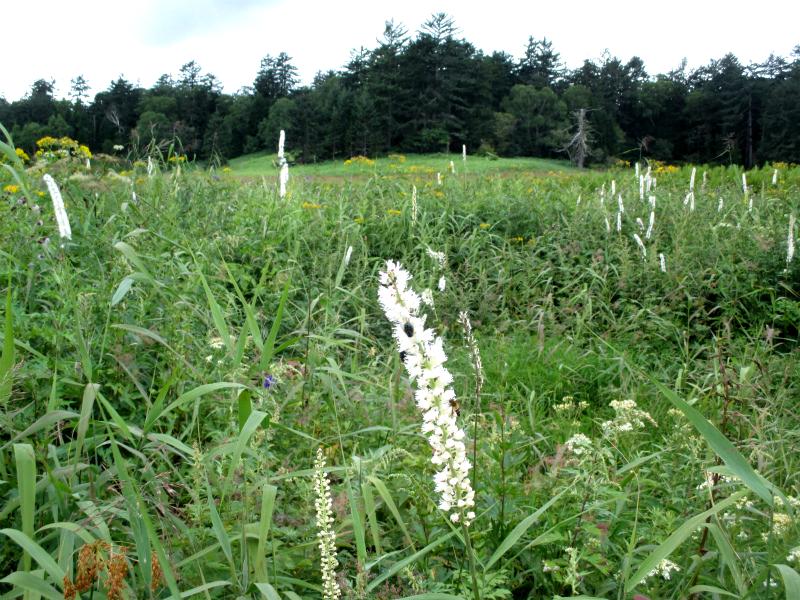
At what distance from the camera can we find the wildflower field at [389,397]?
1559mm

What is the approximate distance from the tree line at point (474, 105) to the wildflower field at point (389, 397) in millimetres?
23488

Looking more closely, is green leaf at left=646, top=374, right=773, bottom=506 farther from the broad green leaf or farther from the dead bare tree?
the dead bare tree

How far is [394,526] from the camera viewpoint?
7.06 feet

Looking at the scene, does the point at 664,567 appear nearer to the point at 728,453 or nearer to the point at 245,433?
the point at 728,453

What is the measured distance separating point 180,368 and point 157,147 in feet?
11.6

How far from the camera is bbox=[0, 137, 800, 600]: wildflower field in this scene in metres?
1.56

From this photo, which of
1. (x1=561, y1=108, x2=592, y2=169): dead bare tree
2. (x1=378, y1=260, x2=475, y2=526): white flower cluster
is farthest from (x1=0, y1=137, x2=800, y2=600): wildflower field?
(x1=561, y1=108, x2=592, y2=169): dead bare tree

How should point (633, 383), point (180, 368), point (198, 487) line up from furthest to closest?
point (633, 383) → point (180, 368) → point (198, 487)

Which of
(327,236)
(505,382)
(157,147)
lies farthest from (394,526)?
(157,147)

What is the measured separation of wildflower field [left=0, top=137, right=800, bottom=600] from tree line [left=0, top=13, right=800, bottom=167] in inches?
925

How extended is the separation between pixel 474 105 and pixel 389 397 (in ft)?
157

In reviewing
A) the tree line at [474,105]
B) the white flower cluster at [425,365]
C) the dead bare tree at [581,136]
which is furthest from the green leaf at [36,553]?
the tree line at [474,105]

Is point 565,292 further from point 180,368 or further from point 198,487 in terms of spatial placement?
point 198,487

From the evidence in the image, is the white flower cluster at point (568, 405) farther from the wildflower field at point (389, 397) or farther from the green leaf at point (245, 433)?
the green leaf at point (245, 433)
